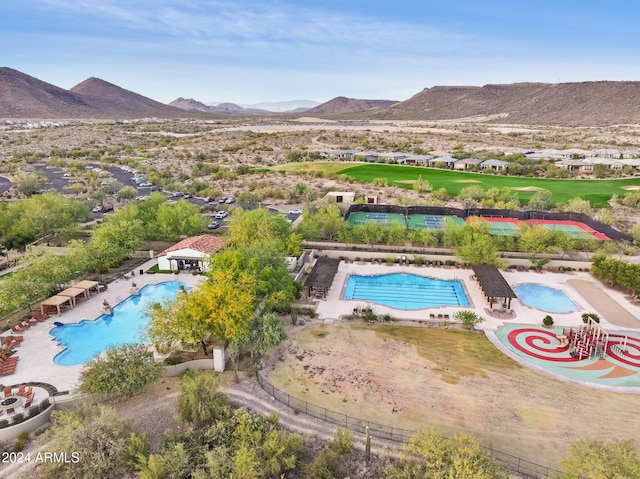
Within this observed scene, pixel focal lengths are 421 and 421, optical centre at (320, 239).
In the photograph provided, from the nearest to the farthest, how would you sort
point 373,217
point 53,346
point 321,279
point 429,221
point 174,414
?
point 174,414
point 53,346
point 321,279
point 429,221
point 373,217

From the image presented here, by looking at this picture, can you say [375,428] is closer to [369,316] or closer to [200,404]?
[200,404]

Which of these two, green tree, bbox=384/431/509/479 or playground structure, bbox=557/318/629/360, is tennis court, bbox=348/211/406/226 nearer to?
playground structure, bbox=557/318/629/360

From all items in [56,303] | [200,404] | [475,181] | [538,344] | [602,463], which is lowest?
[538,344]

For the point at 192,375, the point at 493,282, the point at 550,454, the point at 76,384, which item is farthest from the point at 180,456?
the point at 493,282

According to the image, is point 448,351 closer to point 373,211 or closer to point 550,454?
point 550,454

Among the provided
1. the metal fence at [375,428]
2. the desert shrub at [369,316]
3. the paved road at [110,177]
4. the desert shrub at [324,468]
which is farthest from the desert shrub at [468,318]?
the paved road at [110,177]

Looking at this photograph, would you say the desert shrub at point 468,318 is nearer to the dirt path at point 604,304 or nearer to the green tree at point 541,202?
the dirt path at point 604,304

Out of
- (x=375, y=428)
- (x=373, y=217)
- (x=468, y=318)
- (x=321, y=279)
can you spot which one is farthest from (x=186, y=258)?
(x=373, y=217)
